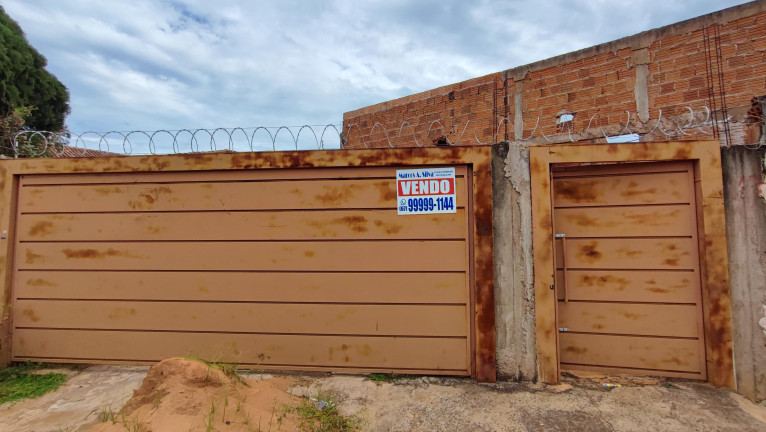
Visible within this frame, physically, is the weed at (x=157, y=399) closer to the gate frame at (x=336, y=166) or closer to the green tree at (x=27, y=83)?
the gate frame at (x=336, y=166)

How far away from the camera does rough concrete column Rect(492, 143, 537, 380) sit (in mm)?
3066

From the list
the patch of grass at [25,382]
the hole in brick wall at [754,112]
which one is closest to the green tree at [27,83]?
the patch of grass at [25,382]

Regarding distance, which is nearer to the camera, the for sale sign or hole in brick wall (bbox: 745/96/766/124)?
the for sale sign

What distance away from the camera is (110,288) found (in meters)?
3.46

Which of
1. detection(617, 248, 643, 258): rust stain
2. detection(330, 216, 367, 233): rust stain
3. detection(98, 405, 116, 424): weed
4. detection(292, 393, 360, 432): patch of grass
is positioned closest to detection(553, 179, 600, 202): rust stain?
detection(617, 248, 643, 258): rust stain

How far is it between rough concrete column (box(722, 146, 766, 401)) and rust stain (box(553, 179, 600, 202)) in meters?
0.98

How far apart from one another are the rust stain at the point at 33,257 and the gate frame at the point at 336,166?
16cm

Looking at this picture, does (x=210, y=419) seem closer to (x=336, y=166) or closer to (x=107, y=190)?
(x=336, y=166)

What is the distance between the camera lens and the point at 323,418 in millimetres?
2539

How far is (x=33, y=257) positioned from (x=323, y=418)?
3361 mm

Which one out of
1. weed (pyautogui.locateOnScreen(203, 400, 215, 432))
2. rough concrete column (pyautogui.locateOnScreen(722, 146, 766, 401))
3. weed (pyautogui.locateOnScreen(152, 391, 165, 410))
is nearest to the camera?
weed (pyautogui.locateOnScreen(203, 400, 215, 432))

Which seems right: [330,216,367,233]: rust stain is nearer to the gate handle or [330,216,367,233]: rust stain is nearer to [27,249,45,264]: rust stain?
the gate handle

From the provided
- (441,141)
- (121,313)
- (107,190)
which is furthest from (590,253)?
(107,190)

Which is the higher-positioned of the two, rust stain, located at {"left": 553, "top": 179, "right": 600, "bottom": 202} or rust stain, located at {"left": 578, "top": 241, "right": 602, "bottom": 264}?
rust stain, located at {"left": 553, "top": 179, "right": 600, "bottom": 202}
